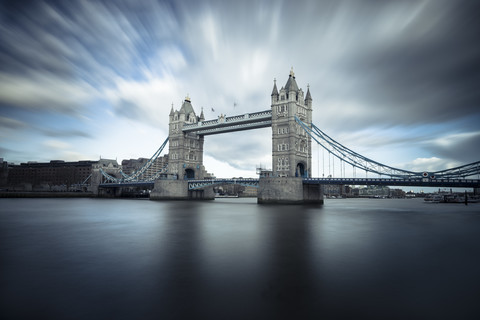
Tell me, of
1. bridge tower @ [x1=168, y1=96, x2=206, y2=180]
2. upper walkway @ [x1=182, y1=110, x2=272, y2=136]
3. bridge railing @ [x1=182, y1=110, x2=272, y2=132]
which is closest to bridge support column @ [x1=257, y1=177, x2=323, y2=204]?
upper walkway @ [x1=182, y1=110, x2=272, y2=136]

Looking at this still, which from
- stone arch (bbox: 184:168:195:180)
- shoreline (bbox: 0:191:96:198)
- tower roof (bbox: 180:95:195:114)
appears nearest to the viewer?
shoreline (bbox: 0:191:96:198)

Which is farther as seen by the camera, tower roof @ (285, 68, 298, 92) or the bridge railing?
the bridge railing

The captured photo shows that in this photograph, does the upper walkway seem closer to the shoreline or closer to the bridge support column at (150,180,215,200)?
the bridge support column at (150,180,215,200)

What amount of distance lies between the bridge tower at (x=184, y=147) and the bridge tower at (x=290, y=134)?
79.7ft

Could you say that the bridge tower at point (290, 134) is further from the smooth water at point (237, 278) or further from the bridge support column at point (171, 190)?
the smooth water at point (237, 278)

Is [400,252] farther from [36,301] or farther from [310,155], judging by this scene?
[310,155]

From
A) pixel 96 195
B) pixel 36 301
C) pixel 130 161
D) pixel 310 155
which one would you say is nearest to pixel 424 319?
pixel 36 301

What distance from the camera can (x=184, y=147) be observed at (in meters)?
63.2

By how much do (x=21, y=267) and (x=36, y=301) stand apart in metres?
3.88

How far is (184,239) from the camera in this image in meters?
13.9

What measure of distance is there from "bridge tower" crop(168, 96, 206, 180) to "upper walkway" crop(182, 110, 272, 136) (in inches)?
78.9

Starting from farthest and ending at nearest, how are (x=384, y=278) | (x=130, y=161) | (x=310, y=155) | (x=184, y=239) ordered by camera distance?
(x=130, y=161) < (x=310, y=155) < (x=184, y=239) < (x=384, y=278)

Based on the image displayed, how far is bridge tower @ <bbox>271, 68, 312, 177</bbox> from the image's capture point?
4647 centimetres

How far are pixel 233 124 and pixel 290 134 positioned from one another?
43.5ft
